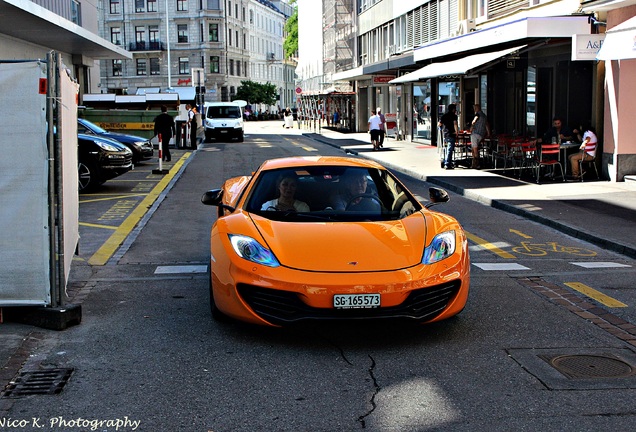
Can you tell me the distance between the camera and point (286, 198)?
24.8 feet

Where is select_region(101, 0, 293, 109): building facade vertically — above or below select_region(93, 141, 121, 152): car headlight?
above

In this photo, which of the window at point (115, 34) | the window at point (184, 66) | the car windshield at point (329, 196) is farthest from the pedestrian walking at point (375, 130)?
the window at point (115, 34)

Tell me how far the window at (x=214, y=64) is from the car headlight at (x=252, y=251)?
97.4 m

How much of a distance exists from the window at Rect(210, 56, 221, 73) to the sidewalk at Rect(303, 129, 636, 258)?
78.6 meters

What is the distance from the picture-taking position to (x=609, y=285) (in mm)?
8758

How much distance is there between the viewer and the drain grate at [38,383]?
532 centimetres

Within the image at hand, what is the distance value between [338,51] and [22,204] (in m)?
56.2

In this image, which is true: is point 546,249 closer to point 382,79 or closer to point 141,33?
point 382,79

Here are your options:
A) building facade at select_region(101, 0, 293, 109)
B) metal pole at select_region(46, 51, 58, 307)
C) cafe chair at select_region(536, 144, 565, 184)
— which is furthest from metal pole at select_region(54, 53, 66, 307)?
building facade at select_region(101, 0, 293, 109)

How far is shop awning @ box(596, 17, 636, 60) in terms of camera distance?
16609mm

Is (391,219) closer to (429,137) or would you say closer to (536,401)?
(536,401)

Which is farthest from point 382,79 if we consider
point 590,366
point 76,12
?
point 590,366

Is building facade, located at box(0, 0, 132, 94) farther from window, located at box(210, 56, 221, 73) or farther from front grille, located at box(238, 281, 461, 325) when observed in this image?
window, located at box(210, 56, 221, 73)

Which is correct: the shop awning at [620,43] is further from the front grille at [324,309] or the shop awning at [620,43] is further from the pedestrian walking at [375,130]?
the pedestrian walking at [375,130]
